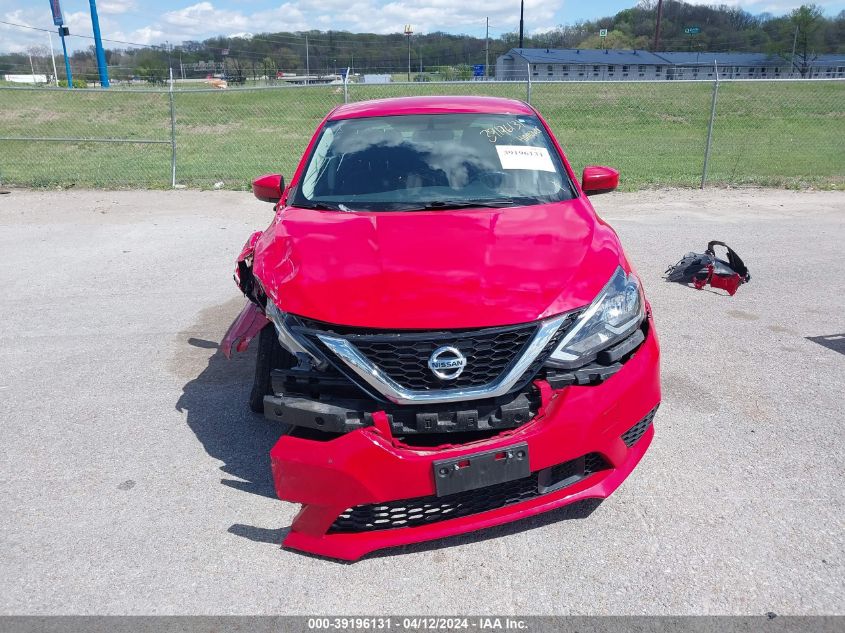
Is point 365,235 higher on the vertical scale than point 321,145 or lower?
lower

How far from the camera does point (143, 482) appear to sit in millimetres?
3357

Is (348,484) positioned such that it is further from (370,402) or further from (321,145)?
(321,145)

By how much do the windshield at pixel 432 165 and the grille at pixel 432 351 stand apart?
1.28 m

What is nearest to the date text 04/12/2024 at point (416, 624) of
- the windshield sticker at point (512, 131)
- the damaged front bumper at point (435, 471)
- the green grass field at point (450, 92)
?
the damaged front bumper at point (435, 471)

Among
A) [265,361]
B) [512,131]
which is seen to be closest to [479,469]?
[265,361]

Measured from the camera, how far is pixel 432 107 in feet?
15.1

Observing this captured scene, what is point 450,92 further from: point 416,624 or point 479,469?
point 416,624

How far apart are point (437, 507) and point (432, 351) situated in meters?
0.61

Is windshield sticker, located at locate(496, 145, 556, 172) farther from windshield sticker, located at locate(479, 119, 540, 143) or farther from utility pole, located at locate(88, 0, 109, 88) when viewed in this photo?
utility pole, located at locate(88, 0, 109, 88)

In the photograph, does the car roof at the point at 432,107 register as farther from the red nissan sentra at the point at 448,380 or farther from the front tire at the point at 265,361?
the front tire at the point at 265,361

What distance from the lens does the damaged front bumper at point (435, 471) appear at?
98.7 inches

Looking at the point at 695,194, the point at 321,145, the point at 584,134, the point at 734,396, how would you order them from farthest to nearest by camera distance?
1. the point at 584,134
2. the point at 695,194
3. the point at 321,145
4. the point at 734,396

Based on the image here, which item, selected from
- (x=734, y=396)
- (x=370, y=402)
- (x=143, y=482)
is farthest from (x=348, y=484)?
(x=734, y=396)

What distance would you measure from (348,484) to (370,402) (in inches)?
12.5
